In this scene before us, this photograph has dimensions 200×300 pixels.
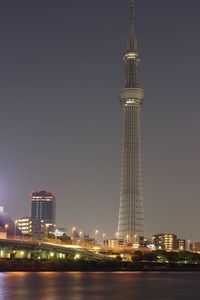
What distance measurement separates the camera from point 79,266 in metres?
151

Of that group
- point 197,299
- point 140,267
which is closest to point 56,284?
point 197,299

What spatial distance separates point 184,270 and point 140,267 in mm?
18875

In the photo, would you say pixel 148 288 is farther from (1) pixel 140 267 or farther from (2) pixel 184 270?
(2) pixel 184 270

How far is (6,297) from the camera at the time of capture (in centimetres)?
8050

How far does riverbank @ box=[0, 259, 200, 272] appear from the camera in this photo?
138000 millimetres

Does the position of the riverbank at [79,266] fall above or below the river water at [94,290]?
above

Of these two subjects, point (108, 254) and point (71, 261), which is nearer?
point (71, 261)

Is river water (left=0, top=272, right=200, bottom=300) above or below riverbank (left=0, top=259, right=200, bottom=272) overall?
below

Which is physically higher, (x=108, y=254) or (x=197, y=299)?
(x=108, y=254)

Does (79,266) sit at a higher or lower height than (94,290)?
higher

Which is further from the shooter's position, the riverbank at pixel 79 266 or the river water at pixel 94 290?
the riverbank at pixel 79 266

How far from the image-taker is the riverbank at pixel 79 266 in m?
138

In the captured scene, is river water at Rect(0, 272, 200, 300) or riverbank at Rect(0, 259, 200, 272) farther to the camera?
riverbank at Rect(0, 259, 200, 272)

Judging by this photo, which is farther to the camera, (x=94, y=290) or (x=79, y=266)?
(x=79, y=266)
